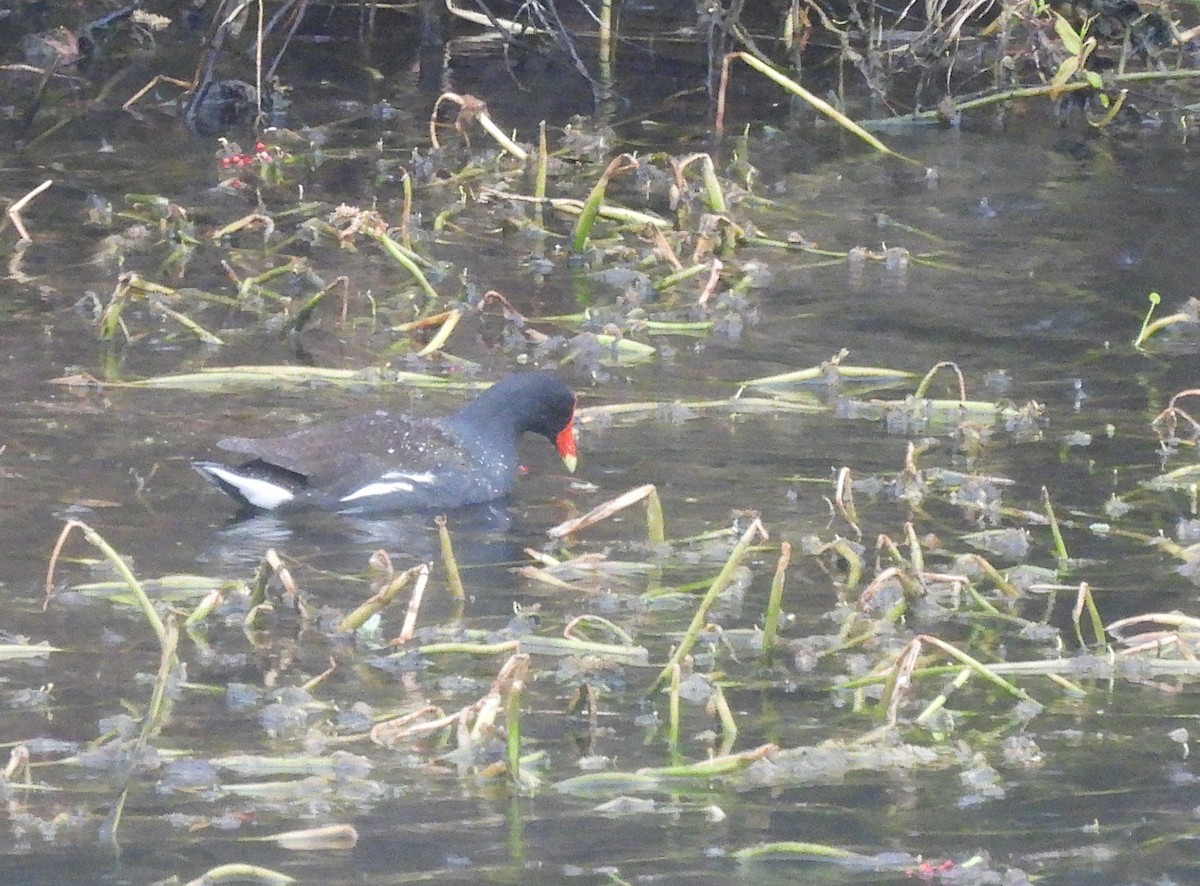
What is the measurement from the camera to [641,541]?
8.50 metres

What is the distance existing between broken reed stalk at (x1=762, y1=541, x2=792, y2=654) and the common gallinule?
2.04 metres

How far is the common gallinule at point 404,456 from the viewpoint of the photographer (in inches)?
347

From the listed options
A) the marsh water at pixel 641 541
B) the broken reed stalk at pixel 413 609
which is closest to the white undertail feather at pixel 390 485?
the marsh water at pixel 641 541

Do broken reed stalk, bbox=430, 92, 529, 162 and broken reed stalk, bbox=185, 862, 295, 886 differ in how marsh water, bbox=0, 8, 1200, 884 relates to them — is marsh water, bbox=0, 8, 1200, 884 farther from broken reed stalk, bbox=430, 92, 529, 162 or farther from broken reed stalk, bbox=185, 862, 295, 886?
broken reed stalk, bbox=430, 92, 529, 162

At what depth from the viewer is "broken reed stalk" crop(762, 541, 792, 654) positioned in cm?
674

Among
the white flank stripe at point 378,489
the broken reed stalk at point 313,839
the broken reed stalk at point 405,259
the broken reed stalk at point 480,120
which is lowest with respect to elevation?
the broken reed stalk at point 313,839

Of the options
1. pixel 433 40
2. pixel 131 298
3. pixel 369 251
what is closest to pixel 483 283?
pixel 369 251

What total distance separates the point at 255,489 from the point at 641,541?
4.82 feet

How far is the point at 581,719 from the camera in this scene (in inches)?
263

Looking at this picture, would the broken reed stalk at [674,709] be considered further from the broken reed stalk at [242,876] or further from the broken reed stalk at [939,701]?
the broken reed stalk at [242,876]

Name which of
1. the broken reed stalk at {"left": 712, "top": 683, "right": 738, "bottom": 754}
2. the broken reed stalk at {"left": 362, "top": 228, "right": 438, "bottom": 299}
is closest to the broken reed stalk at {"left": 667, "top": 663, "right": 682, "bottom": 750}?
the broken reed stalk at {"left": 712, "top": 683, "right": 738, "bottom": 754}

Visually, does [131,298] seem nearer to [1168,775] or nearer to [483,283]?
[483,283]

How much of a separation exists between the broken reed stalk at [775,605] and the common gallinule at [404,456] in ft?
6.71

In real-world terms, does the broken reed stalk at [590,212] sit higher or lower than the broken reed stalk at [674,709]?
higher
